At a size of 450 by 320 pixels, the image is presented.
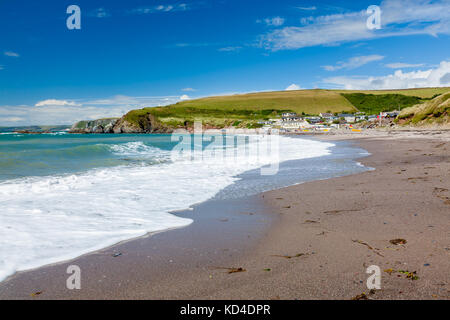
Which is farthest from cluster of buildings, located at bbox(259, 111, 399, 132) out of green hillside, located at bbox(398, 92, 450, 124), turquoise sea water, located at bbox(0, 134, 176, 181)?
turquoise sea water, located at bbox(0, 134, 176, 181)

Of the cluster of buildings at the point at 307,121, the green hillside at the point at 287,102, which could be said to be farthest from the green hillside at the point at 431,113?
the green hillside at the point at 287,102

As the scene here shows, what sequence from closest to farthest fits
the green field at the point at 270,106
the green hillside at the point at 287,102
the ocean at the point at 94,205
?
the ocean at the point at 94,205 < the green field at the point at 270,106 < the green hillside at the point at 287,102

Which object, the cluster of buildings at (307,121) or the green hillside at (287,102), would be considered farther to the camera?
the green hillside at (287,102)

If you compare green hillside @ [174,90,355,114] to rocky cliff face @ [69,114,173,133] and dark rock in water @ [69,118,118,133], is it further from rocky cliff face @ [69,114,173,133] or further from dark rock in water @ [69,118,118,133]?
dark rock in water @ [69,118,118,133]

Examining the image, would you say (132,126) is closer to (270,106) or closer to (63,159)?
(270,106)

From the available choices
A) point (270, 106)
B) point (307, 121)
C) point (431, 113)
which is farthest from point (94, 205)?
point (270, 106)

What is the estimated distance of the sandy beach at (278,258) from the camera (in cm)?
264

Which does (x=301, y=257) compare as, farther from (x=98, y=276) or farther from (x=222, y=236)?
(x=98, y=276)

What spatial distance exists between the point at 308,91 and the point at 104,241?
175750 millimetres

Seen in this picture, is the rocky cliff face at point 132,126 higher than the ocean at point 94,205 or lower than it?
higher

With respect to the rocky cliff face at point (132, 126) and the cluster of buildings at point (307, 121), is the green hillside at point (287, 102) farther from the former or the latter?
the rocky cliff face at point (132, 126)

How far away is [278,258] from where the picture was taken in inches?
132

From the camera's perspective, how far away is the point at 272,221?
5.00 m
